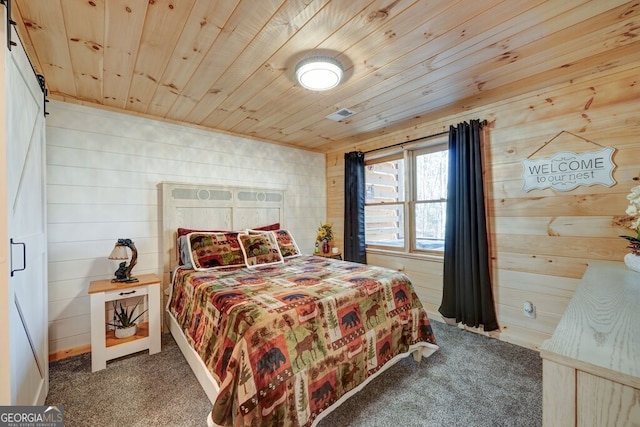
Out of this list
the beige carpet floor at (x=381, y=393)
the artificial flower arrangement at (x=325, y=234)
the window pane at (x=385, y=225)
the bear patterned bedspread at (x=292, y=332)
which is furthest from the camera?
the artificial flower arrangement at (x=325, y=234)

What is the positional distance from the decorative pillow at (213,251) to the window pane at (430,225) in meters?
2.17

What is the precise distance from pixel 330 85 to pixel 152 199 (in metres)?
2.17

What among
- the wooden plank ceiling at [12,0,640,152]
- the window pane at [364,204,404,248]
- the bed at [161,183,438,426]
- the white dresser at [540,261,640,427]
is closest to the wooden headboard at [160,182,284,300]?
the bed at [161,183,438,426]

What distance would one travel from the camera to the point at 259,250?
279 centimetres

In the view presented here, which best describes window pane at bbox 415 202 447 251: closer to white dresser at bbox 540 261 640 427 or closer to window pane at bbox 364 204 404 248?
window pane at bbox 364 204 404 248

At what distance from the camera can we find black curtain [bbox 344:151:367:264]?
380 centimetres

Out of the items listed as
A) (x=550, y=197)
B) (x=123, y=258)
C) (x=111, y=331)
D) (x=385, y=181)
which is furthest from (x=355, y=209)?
(x=111, y=331)

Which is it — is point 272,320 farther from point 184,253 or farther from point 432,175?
point 432,175

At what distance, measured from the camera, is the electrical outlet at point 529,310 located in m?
2.39

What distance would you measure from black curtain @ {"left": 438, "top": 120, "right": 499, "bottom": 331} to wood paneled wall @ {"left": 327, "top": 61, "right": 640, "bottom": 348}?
0.41ft

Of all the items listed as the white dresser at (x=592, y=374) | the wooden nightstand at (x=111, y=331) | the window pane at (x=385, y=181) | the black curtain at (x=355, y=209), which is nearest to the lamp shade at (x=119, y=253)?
the wooden nightstand at (x=111, y=331)

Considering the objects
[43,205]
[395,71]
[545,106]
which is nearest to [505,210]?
[545,106]

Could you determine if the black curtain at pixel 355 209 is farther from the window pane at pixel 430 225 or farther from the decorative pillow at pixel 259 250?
the decorative pillow at pixel 259 250

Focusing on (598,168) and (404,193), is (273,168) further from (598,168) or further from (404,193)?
(598,168)
